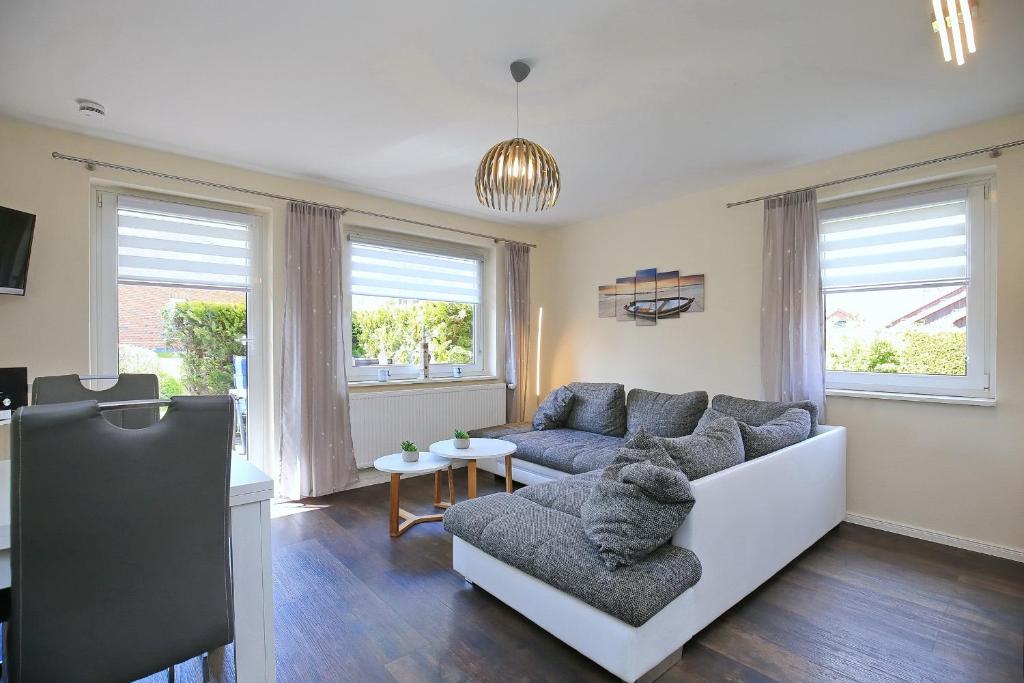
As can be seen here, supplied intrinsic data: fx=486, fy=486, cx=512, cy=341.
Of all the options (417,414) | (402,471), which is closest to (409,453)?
(402,471)

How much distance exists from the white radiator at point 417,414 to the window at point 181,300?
802 millimetres

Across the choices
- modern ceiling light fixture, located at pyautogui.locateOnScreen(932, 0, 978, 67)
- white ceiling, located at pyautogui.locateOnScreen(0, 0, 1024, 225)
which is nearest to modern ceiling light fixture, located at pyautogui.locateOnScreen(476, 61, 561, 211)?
white ceiling, located at pyautogui.locateOnScreen(0, 0, 1024, 225)

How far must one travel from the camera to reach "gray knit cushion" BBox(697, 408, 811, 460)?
2.55 m

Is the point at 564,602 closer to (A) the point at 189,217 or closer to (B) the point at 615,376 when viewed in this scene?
(B) the point at 615,376

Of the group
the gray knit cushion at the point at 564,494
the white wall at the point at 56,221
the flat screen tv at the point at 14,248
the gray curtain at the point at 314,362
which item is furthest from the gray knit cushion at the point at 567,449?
the flat screen tv at the point at 14,248

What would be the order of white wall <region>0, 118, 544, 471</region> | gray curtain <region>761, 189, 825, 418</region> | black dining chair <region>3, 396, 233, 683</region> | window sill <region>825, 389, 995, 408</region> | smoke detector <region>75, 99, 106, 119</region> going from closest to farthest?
black dining chair <region>3, 396, 233, 683</region> → smoke detector <region>75, 99, 106, 119</region> → white wall <region>0, 118, 544, 471</region> → window sill <region>825, 389, 995, 408</region> → gray curtain <region>761, 189, 825, 418</region>

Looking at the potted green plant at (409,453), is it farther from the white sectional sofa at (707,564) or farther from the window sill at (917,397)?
the window sill at (917,397)

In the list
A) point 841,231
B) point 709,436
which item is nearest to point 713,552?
point 709,436

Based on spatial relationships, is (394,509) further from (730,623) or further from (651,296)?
(651,296)

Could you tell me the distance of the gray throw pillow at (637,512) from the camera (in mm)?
1804

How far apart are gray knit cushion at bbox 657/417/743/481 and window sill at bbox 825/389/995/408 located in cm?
152

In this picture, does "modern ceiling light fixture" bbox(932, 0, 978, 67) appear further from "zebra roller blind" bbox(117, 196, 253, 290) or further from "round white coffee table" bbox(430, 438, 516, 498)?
"zebra roller blind" bbox(117, 196, 253, 290)

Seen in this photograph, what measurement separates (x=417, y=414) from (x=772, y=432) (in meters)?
3.00

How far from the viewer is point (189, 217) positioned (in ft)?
11.7
